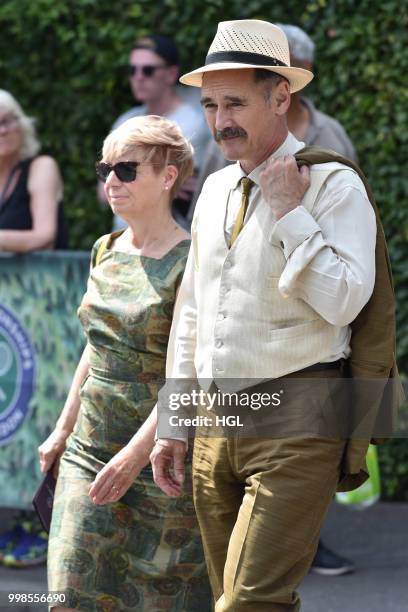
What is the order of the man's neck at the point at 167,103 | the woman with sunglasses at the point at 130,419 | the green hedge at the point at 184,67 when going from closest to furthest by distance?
the woman with sunglasses at the point at 130,419 → the man's neck at the point at 167,103 → the green hedge at the point at 184,67

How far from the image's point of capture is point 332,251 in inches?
129

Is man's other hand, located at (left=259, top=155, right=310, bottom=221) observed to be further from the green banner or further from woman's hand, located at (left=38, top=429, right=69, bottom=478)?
the green banner

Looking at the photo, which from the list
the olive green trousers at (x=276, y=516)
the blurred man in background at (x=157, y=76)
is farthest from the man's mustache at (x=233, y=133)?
the blurred man in background at (x=157, y=76)

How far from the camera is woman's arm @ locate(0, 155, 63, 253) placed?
6.02 m

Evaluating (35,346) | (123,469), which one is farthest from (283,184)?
(35,346)

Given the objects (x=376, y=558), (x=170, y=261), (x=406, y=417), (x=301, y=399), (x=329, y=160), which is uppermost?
(x=329, y=160)

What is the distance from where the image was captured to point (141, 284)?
159 inches

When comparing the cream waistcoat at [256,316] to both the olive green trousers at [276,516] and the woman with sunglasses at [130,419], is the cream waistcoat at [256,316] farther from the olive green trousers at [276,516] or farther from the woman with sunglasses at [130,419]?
the woman with sunglasses at [130,419]

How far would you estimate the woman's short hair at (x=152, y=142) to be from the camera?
405 centimetres

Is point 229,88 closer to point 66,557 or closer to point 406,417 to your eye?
point 66,557

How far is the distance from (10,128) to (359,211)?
3267 millimetres

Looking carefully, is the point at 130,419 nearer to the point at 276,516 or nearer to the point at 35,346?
the point at 276,516

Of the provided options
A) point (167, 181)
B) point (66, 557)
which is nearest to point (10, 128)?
point (167, 181)

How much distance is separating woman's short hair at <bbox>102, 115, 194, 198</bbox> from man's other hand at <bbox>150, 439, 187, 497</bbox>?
3.01 feet
